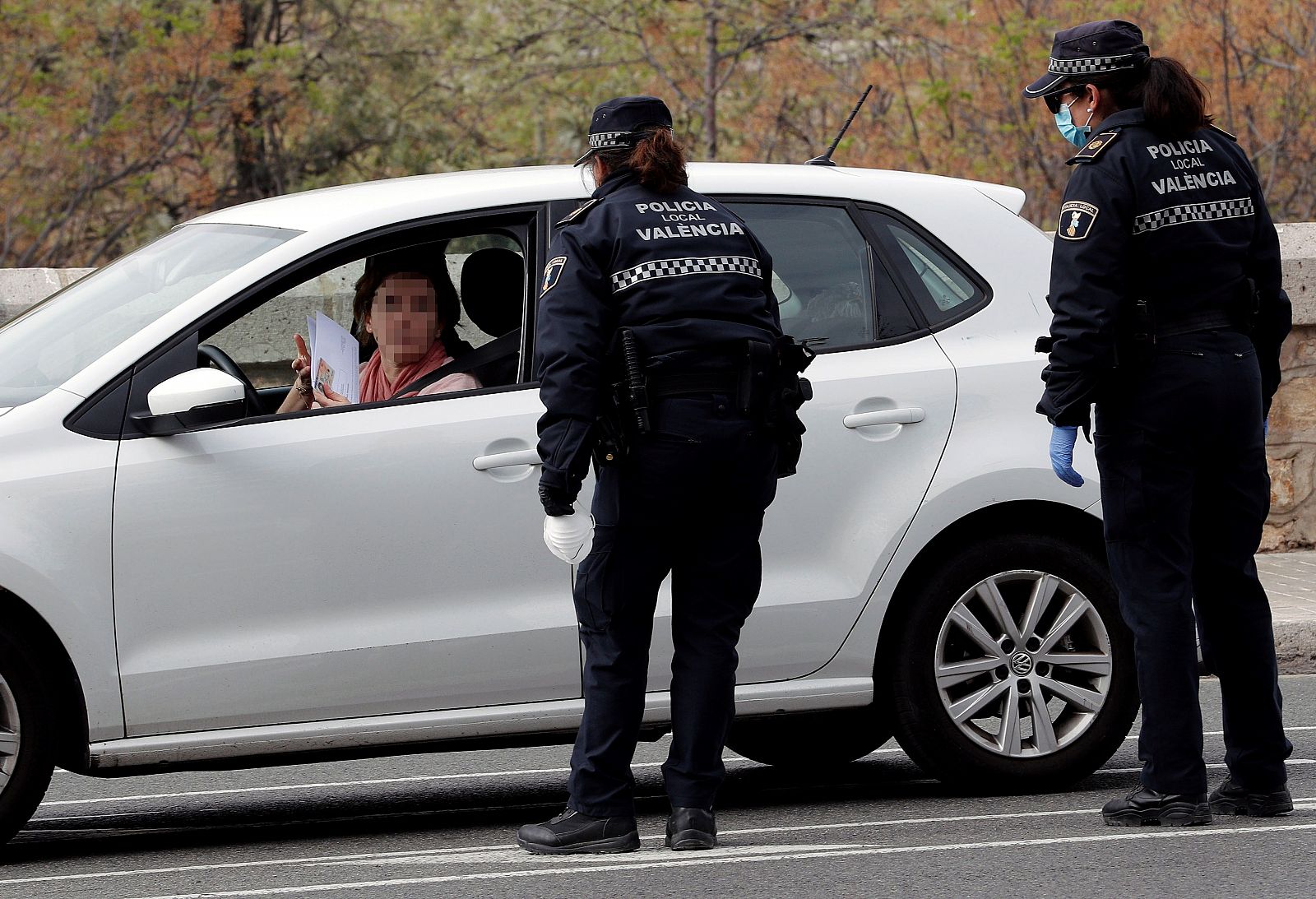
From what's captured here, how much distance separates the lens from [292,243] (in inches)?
200

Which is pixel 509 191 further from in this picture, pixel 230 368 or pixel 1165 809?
pixel 1165 809

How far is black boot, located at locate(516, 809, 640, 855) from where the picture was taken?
189 inches

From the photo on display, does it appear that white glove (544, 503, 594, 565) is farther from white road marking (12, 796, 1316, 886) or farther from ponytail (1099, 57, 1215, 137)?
ponytail (1099, 57, 1215, 137)

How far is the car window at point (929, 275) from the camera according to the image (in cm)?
555

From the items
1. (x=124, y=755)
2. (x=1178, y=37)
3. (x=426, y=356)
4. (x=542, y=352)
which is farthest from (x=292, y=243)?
(x=1178, y=37)

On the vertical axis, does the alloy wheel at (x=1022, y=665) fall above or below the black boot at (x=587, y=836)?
above

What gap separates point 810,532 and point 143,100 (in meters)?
17.1

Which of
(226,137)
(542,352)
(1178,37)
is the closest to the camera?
(542,352)

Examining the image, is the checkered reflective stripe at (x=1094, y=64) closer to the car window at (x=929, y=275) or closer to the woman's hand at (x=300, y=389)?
the car window at (x=929, y=275)

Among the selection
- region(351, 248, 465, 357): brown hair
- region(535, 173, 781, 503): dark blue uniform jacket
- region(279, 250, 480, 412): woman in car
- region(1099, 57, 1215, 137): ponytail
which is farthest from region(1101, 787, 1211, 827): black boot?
region(351, 248, 465, 357): brown hair

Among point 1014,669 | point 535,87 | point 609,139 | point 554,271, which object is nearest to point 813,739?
point 1014,669

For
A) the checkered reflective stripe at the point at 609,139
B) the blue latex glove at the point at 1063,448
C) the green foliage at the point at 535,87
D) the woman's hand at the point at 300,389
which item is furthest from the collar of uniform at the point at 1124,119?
the green foliage at the point at 535,87

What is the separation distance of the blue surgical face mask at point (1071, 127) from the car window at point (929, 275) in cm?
56

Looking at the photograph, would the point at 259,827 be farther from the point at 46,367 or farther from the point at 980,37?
the point at 980,37
